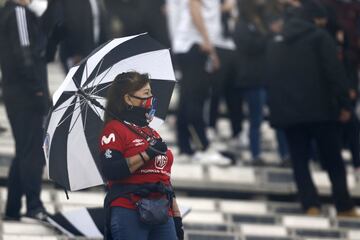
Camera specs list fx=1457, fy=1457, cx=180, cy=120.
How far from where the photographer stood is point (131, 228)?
308 inches

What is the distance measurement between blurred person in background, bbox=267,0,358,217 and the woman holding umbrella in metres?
4.09

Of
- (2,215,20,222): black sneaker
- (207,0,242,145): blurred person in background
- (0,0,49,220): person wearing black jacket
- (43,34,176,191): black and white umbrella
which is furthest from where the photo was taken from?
(207,0,242,145): blurred person in background

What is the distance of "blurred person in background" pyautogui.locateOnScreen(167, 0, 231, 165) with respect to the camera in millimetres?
13117

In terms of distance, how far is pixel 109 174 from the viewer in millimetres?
7809

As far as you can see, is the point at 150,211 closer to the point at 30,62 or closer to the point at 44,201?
the point at 30,62

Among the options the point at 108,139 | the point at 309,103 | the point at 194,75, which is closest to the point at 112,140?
the point at 108,139

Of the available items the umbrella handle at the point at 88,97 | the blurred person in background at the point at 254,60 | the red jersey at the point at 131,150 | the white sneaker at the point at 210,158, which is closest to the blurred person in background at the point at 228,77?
the blurred person in background at the point at 254,60

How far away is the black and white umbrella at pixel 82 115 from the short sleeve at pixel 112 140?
0.43m

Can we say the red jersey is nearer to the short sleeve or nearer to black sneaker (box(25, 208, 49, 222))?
the short sleeve

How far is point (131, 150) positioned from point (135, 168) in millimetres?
118

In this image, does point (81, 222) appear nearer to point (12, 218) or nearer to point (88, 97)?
point (12, 218)

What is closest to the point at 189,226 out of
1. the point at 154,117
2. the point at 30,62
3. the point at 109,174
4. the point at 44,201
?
the point at 44,201

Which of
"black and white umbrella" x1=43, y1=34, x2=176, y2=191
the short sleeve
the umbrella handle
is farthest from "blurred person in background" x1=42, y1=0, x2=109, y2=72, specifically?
the short sleeve

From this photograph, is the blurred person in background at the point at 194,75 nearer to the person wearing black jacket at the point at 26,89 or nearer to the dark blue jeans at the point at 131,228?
the person wearing black jacket at the point at 26,89
